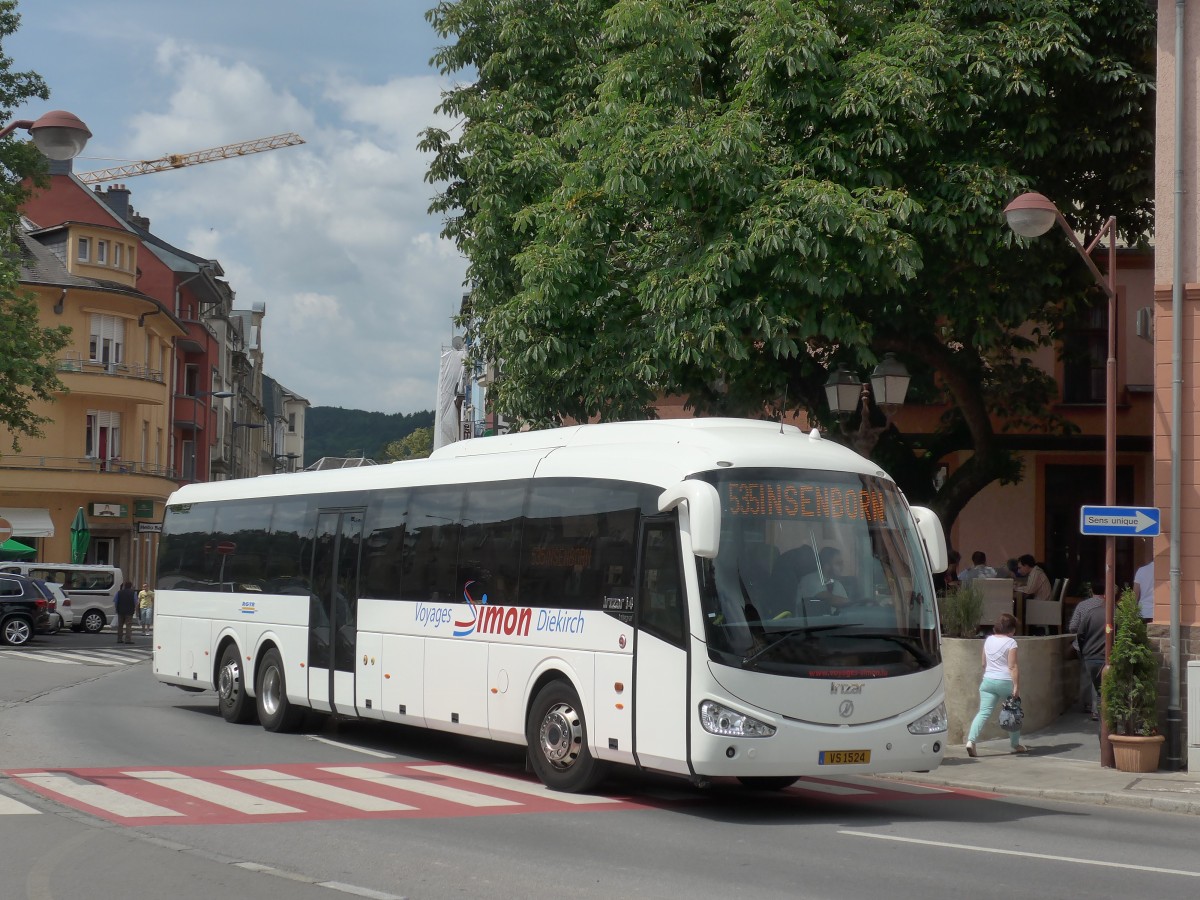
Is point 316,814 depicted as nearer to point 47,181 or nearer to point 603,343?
point 603,343

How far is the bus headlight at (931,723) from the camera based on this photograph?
12.4m

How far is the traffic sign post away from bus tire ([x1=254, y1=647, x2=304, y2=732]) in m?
9.48

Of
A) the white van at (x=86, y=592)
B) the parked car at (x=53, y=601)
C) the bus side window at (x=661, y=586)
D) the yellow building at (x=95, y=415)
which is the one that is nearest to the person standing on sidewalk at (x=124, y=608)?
the parked car at (x=53, y=601)

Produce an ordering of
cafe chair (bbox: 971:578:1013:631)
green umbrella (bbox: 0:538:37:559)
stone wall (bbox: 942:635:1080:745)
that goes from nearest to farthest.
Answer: stone wall (bbox: 942:635:1080:745) → cafe chair (bbox: 971:578:1013:631) → green umbrella (bbox: 0:538:37:559)

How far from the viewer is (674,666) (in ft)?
39.3

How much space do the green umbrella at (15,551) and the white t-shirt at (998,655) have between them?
42.0 metres

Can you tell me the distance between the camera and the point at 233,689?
66.2 ft

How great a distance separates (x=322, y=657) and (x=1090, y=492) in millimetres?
18514

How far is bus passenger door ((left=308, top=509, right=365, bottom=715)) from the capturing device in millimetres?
17297

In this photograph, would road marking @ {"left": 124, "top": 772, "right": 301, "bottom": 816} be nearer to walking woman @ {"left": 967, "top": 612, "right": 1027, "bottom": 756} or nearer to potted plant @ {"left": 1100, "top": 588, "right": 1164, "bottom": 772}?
walking woman @ {"left": 967, "top": 612, "right": 1027, "bottom": 756}

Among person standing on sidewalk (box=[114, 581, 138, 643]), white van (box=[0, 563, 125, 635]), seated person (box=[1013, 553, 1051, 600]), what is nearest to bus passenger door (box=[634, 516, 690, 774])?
seated person (box=[1013, 553, 1051, 600])

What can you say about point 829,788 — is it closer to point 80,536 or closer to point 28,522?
point 80,536

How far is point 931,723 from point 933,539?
5.20 ft

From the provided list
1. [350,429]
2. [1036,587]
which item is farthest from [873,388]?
[350,429]
